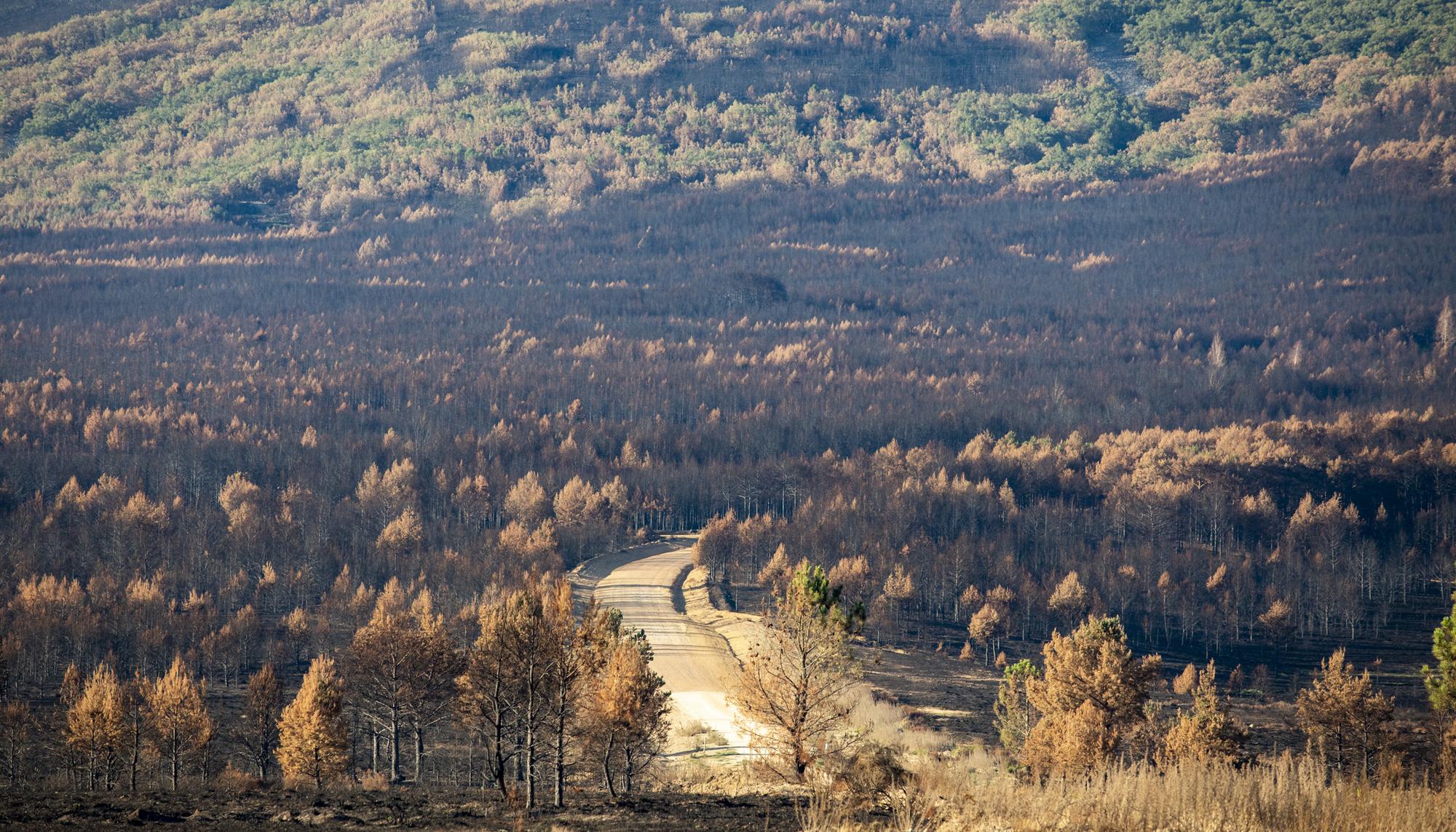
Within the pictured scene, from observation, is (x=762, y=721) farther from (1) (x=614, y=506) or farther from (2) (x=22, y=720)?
(1) (x=614, y=506)

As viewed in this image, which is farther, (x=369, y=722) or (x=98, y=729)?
(x=369, y=722)

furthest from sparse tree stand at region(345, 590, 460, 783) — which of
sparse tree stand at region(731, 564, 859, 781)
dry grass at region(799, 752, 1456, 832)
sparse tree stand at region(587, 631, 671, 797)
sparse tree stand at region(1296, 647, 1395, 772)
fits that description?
sparse tree stand at region(1296, 647, 1395, 772)

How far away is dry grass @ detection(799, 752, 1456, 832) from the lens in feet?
64.0

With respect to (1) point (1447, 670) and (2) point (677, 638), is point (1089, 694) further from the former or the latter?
(2) point (677, 638)

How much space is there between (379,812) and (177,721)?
129 feet

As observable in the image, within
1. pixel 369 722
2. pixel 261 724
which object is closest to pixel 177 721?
pixel 261 724

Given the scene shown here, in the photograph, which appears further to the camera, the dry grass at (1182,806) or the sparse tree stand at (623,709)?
the sparse tree stand at (623,709)

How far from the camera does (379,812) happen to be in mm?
33500

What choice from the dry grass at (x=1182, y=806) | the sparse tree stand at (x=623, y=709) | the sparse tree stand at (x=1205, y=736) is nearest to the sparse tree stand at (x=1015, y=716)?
the sparse tree stand at (x=1205, y=736)

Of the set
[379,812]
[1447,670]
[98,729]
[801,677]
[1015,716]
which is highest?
[801,677]

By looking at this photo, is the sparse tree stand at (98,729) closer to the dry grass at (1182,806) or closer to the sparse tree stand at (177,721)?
the sparse tree stand at (177,721)

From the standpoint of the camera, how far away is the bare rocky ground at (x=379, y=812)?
1144 inches

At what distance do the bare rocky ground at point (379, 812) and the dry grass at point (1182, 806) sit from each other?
4.83 m

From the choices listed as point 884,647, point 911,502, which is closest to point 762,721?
point 884,647
